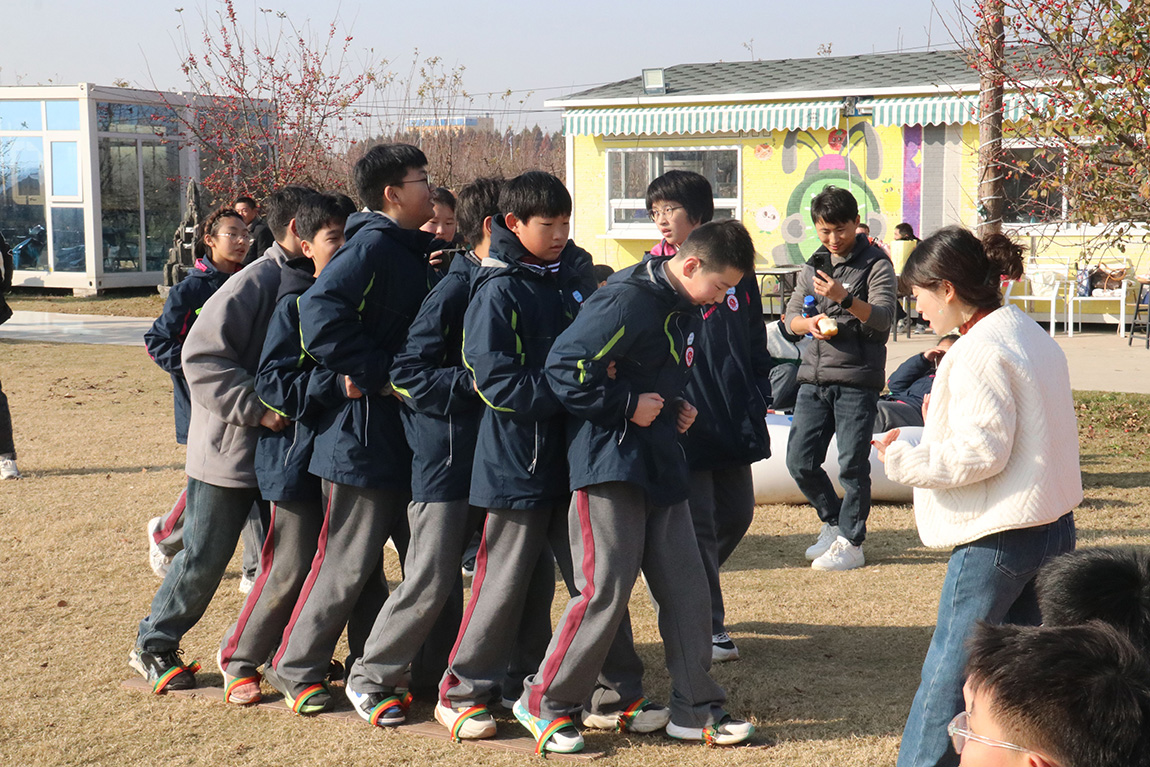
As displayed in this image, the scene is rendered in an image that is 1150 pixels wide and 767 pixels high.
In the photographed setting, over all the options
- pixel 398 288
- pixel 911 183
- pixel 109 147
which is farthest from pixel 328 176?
pixel 398 288

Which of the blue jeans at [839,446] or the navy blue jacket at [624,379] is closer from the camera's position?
the navy blue jacket at [624,379]

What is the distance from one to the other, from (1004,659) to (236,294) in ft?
10.9

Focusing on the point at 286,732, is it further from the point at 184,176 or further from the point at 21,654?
the point at 184,176

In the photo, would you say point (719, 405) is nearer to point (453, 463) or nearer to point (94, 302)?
point (453, 463)

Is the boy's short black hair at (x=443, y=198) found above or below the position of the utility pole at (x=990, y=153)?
below

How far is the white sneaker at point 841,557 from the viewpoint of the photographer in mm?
5906

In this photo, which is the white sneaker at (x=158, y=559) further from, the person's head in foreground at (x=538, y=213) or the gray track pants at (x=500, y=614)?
the person's head in foreground at (x=538, y=213)

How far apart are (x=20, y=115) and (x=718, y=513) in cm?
2225

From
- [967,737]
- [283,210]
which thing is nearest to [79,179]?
[283,210]

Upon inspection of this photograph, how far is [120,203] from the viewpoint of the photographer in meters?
22.9

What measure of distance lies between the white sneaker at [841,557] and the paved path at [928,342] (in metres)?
6.36

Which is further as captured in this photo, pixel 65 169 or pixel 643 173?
pixel 65 169

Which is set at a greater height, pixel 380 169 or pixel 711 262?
pixel 380 169

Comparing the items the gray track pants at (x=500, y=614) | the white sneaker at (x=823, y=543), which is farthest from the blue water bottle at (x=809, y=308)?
the gray track pants at (x=500, y=614)
